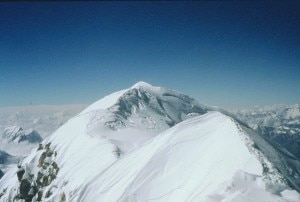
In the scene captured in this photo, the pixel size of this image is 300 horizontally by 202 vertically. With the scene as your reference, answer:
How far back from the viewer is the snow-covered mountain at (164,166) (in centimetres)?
2675

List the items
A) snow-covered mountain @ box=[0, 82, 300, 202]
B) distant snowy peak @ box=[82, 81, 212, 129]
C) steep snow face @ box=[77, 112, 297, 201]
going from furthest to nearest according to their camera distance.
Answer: distant snowy peak @ box=[82, 81, 212, 129]
snow-covered mountain @ box=[0, 82, 300, 202]
steep snow face @ box=[77, 112, 297, 201]

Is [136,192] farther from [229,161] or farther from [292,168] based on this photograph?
[292,168]

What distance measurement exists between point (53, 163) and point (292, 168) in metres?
55.5

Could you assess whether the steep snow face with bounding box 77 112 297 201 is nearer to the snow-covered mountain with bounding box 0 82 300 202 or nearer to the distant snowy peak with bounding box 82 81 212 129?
the snow-covered mountain with bounding box 0 82 300 202

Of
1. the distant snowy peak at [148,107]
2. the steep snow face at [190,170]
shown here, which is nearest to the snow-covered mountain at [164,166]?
the steep snow face at [190,170]

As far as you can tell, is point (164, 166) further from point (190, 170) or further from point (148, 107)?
point (148, 107)

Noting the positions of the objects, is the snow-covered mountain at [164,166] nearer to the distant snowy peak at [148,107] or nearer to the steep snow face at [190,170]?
the steep snow face at [190,170]

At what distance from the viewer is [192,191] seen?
29.2 metres

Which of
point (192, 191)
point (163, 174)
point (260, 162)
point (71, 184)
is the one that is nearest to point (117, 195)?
point (163, 174)

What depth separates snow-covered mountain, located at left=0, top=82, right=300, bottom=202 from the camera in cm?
2675

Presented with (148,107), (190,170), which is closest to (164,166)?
(190,170)

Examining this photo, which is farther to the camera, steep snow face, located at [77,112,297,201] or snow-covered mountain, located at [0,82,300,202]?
snow-covered mountain, located at [0,82,300,202]

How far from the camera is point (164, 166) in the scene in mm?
36500

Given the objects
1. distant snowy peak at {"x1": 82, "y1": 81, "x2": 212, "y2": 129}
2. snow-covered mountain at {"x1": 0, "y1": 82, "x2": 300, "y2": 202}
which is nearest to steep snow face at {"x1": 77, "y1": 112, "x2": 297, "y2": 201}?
snow-covered mountain at {"x1": 0, "y1": 82, "x2": 300, "y2": 202}
